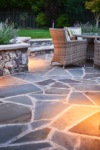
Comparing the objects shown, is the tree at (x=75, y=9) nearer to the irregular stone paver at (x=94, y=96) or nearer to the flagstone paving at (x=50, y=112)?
the flagstone paving at (x=50, y=112)

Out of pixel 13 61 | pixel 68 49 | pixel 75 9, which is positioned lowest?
pixel 13 61

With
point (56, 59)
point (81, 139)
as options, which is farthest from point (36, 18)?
point (81, 139)

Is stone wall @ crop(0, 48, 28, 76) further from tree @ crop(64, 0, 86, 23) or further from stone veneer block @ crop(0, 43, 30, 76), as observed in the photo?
tree @ crop(64, 0, 86, 23)

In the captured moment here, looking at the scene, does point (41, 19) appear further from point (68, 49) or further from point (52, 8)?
point (68, 49)

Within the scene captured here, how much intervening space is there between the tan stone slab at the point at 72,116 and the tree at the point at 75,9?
15.1 m

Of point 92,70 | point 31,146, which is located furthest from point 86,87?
point 31,146

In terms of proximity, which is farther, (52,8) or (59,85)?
(52,8)

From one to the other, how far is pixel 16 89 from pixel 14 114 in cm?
106

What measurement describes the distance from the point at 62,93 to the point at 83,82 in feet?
2.72

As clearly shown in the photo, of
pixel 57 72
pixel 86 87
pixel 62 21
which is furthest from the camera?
pixel 62 21

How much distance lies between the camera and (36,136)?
7.20ft

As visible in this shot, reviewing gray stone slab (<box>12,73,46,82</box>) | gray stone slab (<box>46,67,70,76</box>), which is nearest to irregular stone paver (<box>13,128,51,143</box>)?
gray stone slab (<box>12,73,46,82</box>)

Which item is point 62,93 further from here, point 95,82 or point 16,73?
point 16,73

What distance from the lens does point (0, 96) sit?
3.38 meters
